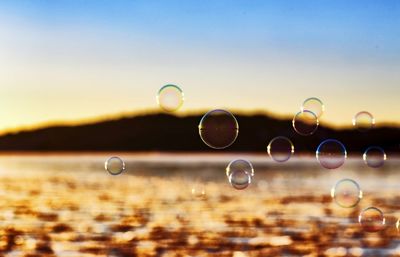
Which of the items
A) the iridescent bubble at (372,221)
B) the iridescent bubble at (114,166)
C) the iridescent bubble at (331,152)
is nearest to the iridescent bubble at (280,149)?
the iridescent bubble at (331,152)

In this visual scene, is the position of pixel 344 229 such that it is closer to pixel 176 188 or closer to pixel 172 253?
pixel 172 253

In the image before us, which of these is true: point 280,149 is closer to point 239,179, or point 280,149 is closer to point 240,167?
point 240,167

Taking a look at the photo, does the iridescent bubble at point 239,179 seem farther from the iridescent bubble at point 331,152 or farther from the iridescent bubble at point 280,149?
the iridescent bubble at point 331,152

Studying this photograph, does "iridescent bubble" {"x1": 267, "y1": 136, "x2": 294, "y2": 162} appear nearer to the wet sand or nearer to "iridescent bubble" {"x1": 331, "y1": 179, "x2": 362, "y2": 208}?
"iridescent bubble" {"x1": 331, "y1": 179, "x2": 362, "y2": 208}

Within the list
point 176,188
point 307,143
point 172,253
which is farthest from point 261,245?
point 307,143

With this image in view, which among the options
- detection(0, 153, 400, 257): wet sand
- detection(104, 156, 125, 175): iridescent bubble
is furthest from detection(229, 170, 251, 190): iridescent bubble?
detection(104, 156, 125, 175): iridescent bubble

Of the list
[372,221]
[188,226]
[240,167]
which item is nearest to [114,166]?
[188,226]

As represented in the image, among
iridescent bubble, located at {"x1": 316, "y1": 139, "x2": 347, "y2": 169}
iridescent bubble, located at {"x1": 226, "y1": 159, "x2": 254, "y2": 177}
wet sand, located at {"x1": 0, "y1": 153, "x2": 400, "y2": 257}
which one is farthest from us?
iridescent bubble, located at {"x1": 226, "y1": 159, "x2": 254, "y2": 177}
